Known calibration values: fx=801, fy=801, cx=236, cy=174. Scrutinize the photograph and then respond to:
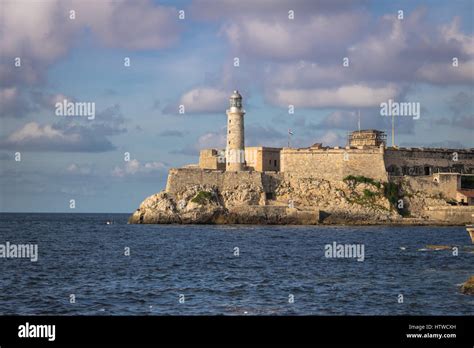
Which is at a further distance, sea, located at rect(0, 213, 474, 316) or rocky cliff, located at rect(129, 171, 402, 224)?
rocky cliff, located at rect(129, 171, 402, 224)

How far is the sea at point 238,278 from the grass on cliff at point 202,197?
17999 millimetres

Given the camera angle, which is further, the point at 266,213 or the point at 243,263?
the point at 266,213

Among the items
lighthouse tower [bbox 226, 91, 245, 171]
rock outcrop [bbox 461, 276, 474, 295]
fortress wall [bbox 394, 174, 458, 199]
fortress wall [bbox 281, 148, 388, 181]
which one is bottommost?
rock outcrop [bbox 461, 276, 474, 295]

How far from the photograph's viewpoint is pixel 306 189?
72.1 meters

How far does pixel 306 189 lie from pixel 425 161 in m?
13.5

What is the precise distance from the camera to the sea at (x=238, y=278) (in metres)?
22.8

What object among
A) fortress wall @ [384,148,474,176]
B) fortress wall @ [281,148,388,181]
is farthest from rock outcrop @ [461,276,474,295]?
fortress wall @ [384,148,474,176]

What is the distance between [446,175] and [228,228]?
2266 cm

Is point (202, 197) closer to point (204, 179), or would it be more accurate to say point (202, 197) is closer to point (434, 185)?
point (204, 179)

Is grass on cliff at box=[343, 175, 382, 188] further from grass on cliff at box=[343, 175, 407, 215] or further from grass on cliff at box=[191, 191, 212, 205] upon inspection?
grass on cliff at box=[191, 191, 212, 205]

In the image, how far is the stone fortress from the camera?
7006cm
